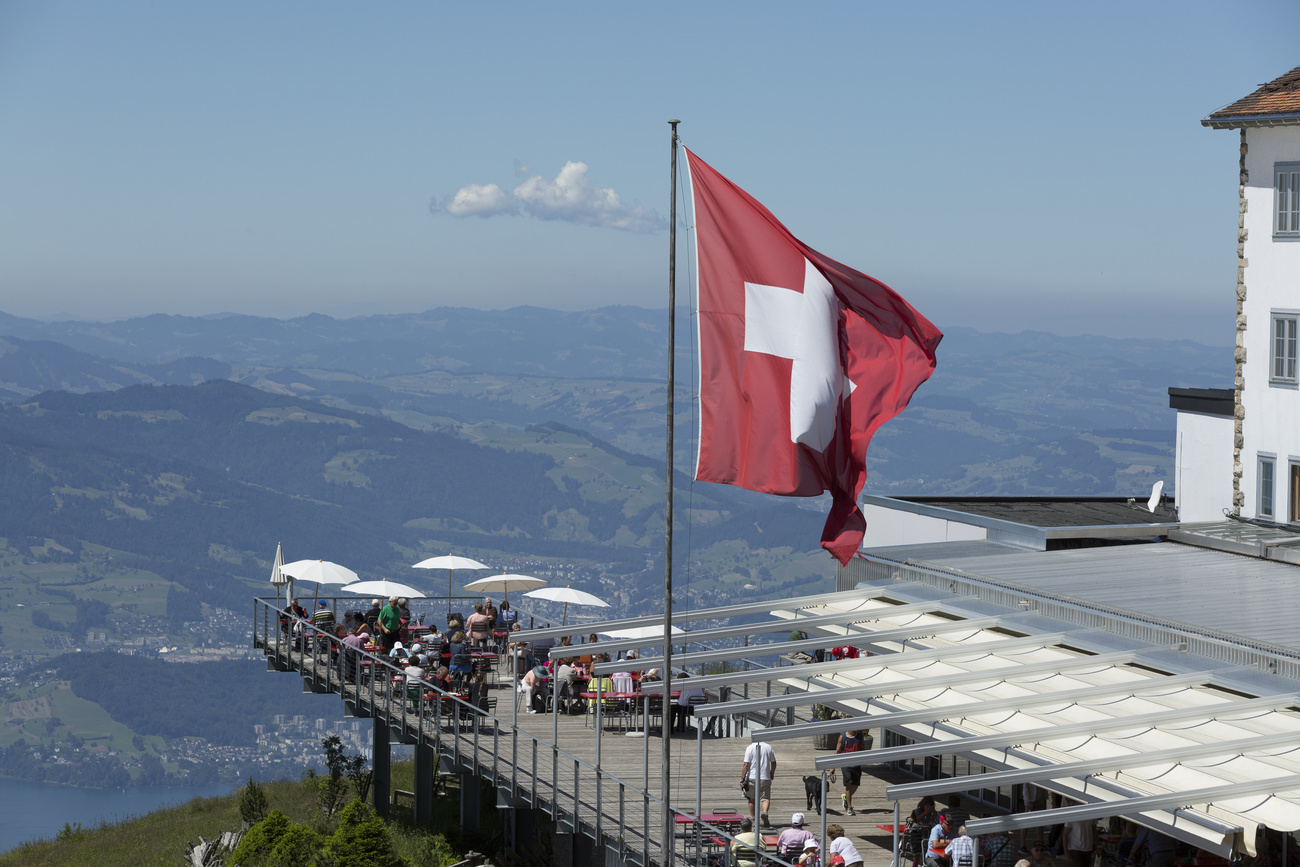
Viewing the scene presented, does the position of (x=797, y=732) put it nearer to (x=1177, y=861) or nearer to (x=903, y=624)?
(x=1177, y=861)

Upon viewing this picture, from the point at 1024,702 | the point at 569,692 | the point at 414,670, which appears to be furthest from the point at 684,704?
the point at 1024,702

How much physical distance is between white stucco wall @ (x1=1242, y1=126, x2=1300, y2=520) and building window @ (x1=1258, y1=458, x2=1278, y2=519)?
0.55 feet

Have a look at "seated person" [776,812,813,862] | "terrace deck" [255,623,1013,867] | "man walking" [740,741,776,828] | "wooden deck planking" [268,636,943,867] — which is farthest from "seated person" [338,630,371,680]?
"seated person" [776,812,813,862]

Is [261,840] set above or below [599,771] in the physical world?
below

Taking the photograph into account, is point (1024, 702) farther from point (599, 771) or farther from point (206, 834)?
point (206, 834)

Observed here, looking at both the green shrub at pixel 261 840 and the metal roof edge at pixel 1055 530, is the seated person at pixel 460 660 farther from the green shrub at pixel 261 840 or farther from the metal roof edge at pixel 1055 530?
the metal roof edge at pixel 1055 530

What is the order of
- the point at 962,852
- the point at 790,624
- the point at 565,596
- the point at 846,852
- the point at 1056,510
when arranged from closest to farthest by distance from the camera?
the point at 962,852, the point at 846,852, the point at 790,624, the point at 565,596, the point at 1056,510

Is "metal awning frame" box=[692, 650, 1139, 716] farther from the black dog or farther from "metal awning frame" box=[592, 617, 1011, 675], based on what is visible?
the black dog

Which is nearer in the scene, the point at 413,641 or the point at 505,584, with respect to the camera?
the point at 413,641

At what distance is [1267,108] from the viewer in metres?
33.6

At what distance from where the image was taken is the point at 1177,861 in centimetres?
1880

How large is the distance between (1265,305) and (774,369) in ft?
75.4

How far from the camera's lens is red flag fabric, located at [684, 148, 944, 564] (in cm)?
1509

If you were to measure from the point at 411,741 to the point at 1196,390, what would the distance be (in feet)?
73.5
